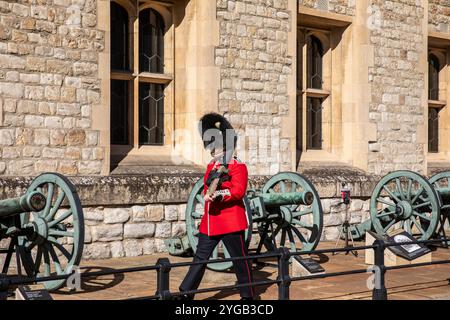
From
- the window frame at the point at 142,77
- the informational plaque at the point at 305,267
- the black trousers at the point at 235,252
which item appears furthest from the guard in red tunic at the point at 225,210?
the window frame at the point at 142,77

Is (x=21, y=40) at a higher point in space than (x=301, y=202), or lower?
higher

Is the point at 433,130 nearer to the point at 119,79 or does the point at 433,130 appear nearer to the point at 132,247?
the point at 119,79

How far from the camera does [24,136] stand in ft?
33.1

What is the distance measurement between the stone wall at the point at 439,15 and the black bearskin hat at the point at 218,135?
8.82 metres

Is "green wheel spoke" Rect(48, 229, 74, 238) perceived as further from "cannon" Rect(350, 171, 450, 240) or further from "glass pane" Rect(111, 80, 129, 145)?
"cannon" Rect(350, 171, 450, 240)

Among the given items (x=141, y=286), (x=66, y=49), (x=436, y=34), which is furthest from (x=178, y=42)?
(x=436, y=34)

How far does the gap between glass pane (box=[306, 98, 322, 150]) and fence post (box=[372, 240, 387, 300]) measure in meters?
6.53

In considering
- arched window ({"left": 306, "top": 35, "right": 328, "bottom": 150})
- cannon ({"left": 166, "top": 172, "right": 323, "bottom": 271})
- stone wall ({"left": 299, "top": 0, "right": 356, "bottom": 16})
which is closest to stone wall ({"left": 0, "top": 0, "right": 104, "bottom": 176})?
cannon ({"left": 166, "top": 172, "right": 323, "bottom": 271})

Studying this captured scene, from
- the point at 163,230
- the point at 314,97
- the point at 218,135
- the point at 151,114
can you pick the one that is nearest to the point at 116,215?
the point at 163,230

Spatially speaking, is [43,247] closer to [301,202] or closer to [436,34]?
[301,202]

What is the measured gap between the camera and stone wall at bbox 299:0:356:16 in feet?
44.8

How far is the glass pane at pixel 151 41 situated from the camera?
11.9 m

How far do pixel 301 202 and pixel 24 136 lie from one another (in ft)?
10.4

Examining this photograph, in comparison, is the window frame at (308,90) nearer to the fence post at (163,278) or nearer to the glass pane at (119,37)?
the glass pane at (119,37)
